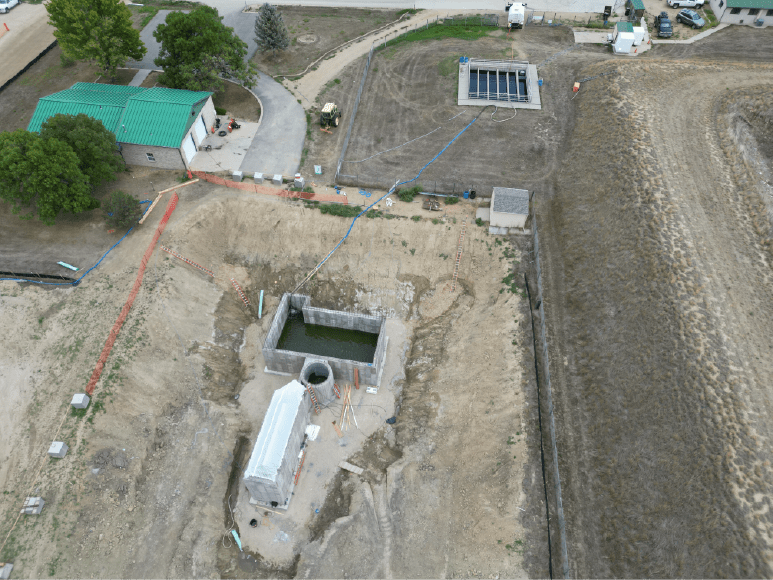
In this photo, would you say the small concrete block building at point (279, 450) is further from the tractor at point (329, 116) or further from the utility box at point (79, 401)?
the tractor at point (329, 116)

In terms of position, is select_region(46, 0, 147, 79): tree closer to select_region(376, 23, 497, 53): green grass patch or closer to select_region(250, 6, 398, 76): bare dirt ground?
select_region(250, 6, 398, 76): bare dirt ground

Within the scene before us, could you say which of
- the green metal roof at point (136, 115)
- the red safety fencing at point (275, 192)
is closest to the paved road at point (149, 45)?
the green metal roof at point (136, 115)

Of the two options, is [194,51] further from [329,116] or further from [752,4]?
[752,4]

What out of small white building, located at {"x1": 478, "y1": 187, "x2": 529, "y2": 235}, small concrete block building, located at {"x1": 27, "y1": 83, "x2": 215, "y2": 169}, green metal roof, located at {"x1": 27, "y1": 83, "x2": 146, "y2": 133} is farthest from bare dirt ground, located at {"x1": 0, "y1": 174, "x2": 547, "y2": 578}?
green metal roof, located at {"x1": 27, "y1": 83, "x2": 146, "y2": 133}

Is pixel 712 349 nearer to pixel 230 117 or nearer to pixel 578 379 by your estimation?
pixel 578 379

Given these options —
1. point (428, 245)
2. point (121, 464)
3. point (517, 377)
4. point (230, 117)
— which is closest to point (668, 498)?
point (517, 377)

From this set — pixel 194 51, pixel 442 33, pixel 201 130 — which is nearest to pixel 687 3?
pixel 442 33
